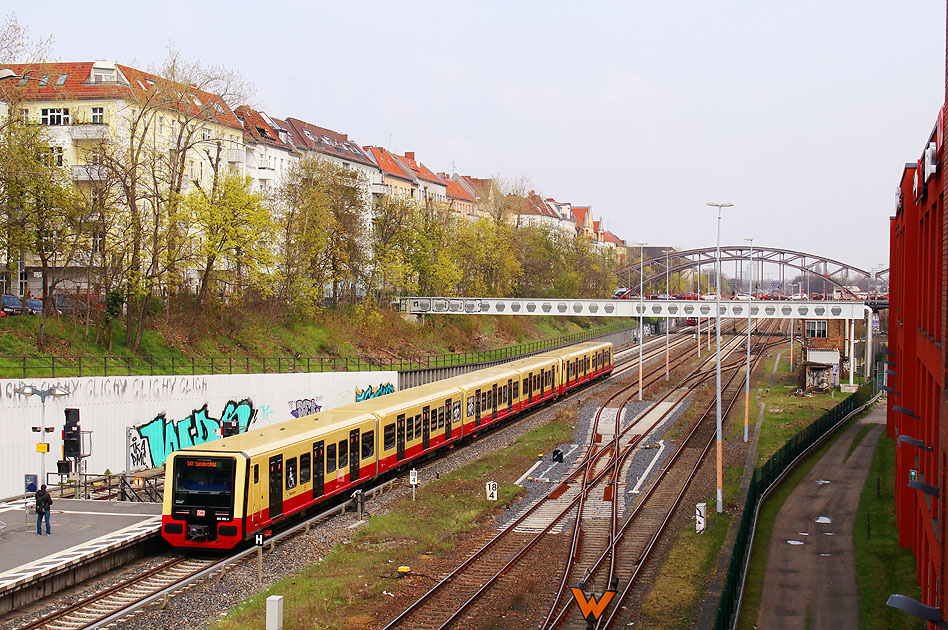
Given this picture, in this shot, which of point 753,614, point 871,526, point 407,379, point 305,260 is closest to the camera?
point 753,614

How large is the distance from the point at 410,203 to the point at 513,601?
56.0m

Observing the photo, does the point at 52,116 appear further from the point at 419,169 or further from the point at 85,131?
the point at 419,169

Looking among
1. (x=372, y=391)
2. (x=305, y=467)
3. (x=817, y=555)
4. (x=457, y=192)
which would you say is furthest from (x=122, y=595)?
(x=457, y=192)

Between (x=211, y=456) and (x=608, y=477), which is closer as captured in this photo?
(x=211, y=456)

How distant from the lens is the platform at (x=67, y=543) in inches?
675

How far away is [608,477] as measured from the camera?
31.9 m

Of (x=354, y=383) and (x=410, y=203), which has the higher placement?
(x=410, y=203)

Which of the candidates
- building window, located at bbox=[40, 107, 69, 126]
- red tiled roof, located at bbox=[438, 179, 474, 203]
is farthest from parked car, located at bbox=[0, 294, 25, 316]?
red tiled roof, located at bbox=[438, 179, 474, 203]

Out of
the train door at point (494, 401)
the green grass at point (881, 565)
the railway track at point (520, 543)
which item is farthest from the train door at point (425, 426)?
the green grass at point (881, 565)

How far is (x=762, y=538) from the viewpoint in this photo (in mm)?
24797

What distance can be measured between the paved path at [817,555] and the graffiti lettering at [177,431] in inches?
782

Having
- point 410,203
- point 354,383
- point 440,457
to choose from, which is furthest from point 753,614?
point 410,203

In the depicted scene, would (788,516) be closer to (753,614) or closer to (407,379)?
(753,614)

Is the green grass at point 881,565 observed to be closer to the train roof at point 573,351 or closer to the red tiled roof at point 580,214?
the train roof at point 573,351
